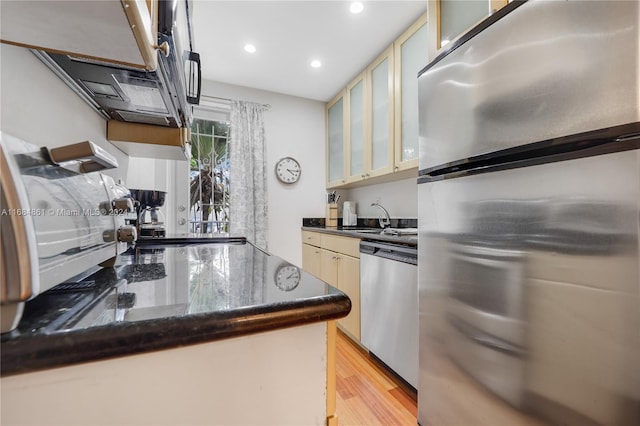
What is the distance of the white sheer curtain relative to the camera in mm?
2949

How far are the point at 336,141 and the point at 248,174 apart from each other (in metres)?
1.10

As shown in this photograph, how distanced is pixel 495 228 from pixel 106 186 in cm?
115

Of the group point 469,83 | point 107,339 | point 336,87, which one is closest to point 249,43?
point 336,87

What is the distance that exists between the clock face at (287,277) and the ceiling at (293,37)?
6.42 ft

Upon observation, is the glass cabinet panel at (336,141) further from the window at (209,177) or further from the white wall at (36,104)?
the white wall at (36,104)

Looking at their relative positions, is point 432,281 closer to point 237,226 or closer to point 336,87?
point 237,226

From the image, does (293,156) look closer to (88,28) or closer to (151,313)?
(88,28)

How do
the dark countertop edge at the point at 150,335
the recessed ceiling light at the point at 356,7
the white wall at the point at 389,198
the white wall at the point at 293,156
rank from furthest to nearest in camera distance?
1. the white wall at the point at 293,156
2. the white wall at the point at 389,198
3. the recessed ceiling light at the point at 356,7
4. the dark countertop edge at the point at 150,335

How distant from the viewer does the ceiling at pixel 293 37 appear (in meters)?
1.91

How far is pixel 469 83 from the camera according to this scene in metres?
1.05

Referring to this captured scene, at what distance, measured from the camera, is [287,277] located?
61cm

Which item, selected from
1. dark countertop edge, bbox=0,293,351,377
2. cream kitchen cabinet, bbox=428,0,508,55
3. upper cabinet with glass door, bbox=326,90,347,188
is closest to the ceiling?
upper cabinet with glass door, bbox=326,90,347,188

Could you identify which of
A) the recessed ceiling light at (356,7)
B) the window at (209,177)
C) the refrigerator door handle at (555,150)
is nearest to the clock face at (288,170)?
the window at (209,177)

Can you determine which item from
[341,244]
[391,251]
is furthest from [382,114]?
[391,251]
